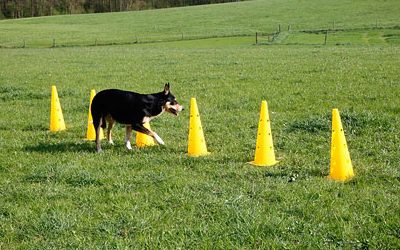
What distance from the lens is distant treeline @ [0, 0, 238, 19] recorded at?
105 metres

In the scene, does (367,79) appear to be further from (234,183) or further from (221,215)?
(221,215)

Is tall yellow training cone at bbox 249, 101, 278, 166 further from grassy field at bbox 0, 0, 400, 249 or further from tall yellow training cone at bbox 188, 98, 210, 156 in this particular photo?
tall yellow training cone at bbox 188, 98, 210, 156

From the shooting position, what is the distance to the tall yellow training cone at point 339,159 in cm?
566

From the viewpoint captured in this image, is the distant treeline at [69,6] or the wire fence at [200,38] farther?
the distant treeline at [69,6]

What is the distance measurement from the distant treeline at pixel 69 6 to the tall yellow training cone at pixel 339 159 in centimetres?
11200

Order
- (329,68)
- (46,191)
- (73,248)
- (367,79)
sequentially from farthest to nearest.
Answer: (329,68), (367,79), (46,191), (73,248)

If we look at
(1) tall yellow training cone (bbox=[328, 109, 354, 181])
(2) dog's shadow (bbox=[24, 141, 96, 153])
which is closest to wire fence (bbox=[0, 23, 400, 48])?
(2) dog's shadow (bbox=[24, 141, 96, 153])

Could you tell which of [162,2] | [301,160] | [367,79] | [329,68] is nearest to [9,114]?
[301,160]

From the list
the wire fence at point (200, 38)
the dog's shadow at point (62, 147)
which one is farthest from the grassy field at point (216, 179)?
the wire fence at point (200, 38)

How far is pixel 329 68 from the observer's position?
54.4 feet

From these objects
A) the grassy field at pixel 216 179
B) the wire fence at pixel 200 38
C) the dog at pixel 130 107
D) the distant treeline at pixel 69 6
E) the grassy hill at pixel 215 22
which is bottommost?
the grassy field at pixel 216 179

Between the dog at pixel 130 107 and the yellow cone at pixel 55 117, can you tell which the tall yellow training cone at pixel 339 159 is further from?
the yellow cone at pixel 55 117

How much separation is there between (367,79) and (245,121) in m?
5.85

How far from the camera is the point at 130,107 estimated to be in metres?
7.59
